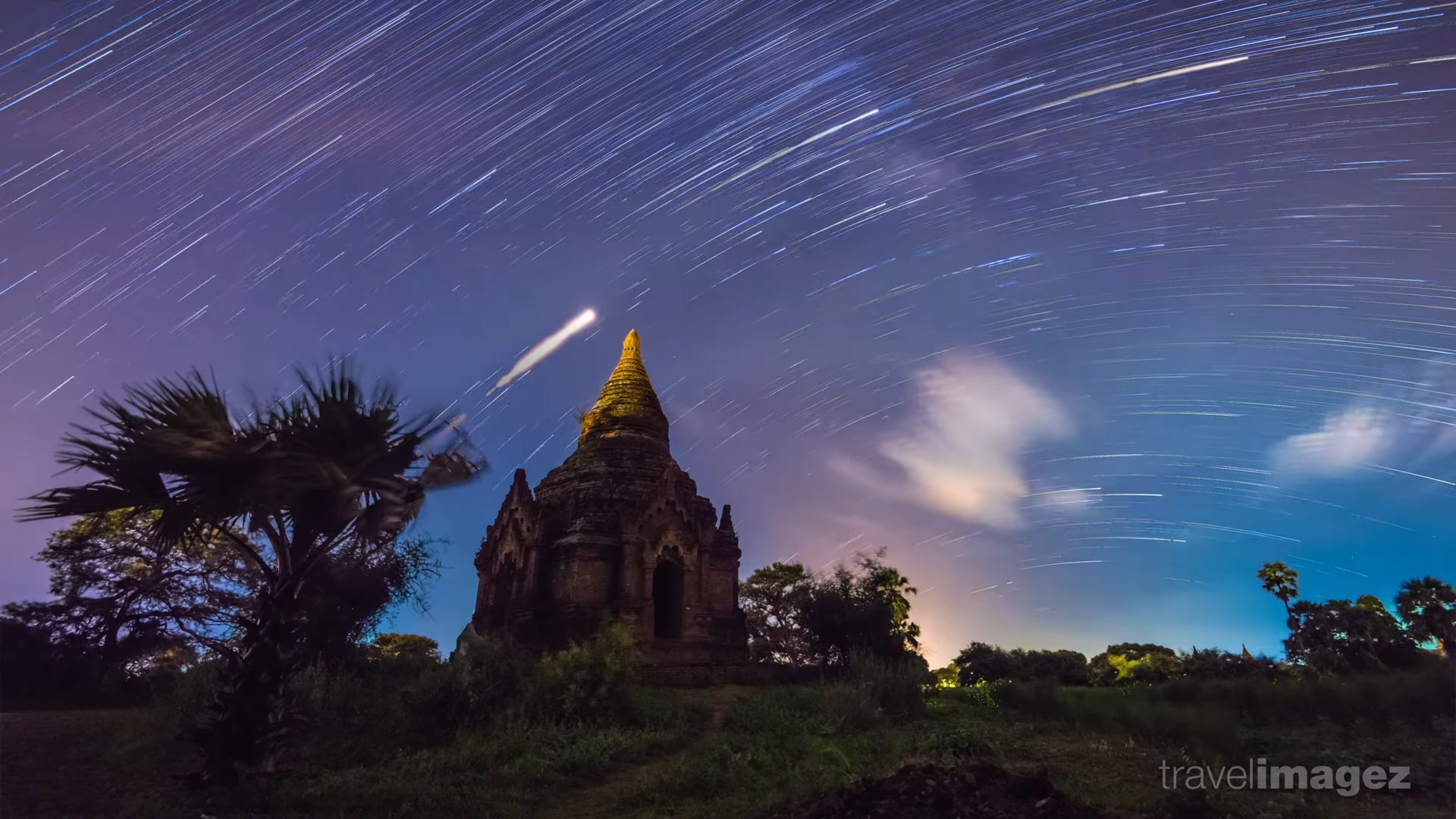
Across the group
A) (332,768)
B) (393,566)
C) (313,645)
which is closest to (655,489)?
(393,566)

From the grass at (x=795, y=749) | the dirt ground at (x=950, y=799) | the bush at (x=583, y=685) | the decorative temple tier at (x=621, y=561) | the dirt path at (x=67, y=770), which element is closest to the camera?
the dirt ground at (x=950, y=799)

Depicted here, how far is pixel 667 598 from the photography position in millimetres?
25734

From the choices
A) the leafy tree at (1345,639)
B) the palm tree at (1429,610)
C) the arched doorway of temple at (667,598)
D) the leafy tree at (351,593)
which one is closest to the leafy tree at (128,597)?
the leafy tree at (351,593)

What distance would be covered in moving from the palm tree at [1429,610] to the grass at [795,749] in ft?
109

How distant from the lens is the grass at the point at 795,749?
8930 millimetres

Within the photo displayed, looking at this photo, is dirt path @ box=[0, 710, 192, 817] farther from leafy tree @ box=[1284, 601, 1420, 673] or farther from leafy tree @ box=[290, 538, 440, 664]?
leafy tree @ box=[1284, 601, 1420, 673]

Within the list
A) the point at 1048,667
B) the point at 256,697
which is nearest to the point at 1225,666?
the point at 1048,667

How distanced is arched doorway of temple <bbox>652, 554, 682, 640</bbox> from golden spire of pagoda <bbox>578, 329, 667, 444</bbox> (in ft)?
18.6

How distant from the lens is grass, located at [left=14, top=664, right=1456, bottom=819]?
8930 mm

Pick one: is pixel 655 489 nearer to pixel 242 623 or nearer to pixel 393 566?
pixel 393 566

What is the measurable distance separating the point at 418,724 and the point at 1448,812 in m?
15.2

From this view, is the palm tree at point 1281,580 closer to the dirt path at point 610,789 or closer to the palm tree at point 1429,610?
the palm tree at point 1429,610

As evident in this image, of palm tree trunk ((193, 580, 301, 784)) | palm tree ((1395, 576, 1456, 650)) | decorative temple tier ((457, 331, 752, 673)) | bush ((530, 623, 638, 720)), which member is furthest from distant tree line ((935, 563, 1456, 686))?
palm tree trunk ((193, 580, 301, 784))

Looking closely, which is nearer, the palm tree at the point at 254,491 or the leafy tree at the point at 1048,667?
the palm tree at the point at 254,491
